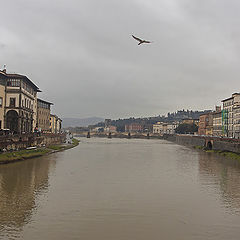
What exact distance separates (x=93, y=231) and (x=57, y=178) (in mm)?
18676

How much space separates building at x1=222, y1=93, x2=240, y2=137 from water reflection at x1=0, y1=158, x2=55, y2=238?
75.4 m

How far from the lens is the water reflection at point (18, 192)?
60.7 feet

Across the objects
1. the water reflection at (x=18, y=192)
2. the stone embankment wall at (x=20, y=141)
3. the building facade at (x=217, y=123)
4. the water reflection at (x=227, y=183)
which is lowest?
the water reflection at (x=18, y=192)

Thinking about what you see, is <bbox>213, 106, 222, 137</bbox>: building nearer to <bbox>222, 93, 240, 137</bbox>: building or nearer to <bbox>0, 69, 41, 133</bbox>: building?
<bbox>222, 93, 240, 137</bbox>: building

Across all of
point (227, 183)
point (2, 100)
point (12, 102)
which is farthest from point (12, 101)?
point (227, 183)

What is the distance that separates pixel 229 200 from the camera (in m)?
25.0

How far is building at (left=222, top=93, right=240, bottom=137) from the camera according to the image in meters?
101

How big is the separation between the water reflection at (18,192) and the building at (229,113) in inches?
2968

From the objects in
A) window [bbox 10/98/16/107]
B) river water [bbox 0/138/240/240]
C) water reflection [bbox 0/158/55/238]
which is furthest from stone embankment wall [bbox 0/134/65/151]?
river water [bbox 0/138/240/240]

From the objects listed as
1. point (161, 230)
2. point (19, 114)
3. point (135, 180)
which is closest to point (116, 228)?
point (161, 230)

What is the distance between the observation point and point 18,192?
26.8m

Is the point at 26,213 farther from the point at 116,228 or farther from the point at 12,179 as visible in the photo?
the point at 12,179

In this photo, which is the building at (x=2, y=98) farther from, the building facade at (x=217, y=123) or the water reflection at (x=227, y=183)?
the building facade at (x=217, y=123)

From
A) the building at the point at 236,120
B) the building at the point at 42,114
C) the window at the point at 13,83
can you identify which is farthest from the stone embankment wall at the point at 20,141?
the building at the point at 236,120
